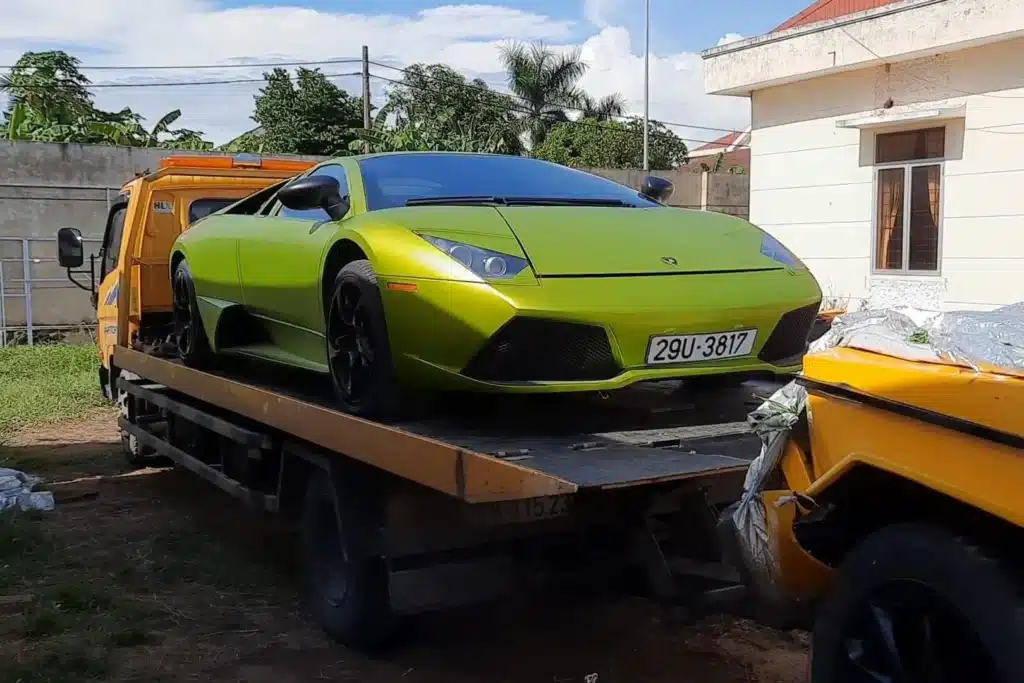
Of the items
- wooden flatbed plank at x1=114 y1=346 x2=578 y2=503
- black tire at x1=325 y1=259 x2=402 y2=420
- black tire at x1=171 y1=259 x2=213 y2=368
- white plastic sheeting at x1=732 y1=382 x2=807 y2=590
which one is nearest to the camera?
white plastic sheeting at x1=732 y1=382 x2=807 y2=590

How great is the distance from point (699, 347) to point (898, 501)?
1.20 metres

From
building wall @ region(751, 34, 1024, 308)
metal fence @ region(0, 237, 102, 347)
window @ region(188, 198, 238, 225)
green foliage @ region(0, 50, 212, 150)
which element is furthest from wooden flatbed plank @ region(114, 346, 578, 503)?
green foliage @ region(0, 50, 212, 150)

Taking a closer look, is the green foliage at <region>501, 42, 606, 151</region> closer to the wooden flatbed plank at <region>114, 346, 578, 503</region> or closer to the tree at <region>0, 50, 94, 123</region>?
the tree at <region>0, 50, 94, 123</region>

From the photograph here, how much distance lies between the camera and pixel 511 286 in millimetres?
3324

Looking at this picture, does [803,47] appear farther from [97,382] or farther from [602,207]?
[97,382]

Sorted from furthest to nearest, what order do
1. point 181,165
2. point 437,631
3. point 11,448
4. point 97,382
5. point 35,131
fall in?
point 35,131
point 97,382
point 11,448
point 181,165
point 437,631

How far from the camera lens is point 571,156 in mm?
30828

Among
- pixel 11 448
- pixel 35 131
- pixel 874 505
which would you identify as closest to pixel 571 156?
pixel 35 131

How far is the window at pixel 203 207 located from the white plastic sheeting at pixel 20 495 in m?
2.02

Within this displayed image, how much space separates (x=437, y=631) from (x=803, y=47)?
823 centimetres

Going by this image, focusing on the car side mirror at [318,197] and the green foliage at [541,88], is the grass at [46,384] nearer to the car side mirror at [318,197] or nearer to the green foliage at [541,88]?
the car side mirror at [318,197]

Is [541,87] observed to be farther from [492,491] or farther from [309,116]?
[492,491]

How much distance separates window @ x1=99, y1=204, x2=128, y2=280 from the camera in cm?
772

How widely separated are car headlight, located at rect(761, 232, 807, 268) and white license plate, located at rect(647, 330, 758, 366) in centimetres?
40
